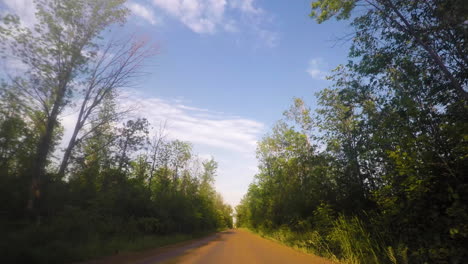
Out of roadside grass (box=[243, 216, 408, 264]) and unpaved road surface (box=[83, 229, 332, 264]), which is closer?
roadside grass (box=[243, 216, 408, 264])

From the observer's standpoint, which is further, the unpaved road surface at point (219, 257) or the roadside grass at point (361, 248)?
the unpaved road surface at point (219, 257)

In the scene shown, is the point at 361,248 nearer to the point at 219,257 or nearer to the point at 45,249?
the point at 219,257

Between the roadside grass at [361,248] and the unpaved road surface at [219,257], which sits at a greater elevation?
the roadside grass at [361,248]

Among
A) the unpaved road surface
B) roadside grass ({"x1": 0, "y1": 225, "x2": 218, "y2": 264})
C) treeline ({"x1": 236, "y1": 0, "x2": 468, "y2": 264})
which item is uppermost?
treeline ({"x1": 236, "y1": 0, "x2": 468, "y2": 264})

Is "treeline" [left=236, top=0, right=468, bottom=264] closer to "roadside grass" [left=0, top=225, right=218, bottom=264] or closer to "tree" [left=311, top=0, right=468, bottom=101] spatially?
"tree" [left=311, top=0, right=468, bottom=101]

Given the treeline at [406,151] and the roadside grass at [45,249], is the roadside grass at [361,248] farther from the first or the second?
the roadside grass at [45,249]

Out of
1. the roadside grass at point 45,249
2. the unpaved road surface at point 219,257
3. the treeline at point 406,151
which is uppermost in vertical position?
the treeline at point 406,151

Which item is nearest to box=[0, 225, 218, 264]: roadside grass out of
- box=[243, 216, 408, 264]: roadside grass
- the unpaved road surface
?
the unpaved road surface

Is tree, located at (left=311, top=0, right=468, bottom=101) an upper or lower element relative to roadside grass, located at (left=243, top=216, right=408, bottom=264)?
upper

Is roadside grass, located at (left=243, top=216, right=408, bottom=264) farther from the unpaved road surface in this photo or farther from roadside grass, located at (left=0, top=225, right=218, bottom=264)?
roadside grass, located at (left=0, top=225, right=218, bottom=264)

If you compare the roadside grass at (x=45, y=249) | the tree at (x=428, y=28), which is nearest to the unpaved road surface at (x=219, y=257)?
the roadside grass at (x=45, y=249)

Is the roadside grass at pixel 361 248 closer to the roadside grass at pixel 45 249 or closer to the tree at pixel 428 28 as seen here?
the tree at pixel 428 28

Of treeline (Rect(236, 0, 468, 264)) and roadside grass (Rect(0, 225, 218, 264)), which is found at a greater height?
treeline (Rect(236, 0, 468, 264))

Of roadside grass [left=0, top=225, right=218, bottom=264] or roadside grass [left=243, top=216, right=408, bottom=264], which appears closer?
roadside grass [left=243, top=216, right=408, bottom=264]
